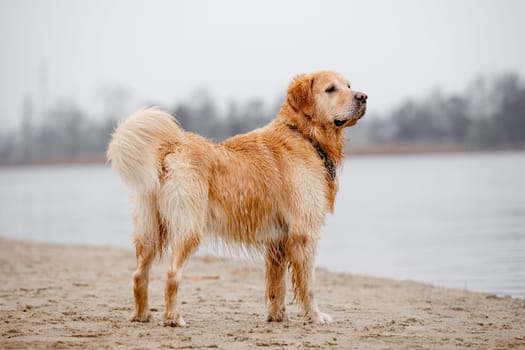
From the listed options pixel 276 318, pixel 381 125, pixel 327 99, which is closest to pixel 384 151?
pixel 381 125

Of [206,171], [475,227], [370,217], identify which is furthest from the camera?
[370,217]

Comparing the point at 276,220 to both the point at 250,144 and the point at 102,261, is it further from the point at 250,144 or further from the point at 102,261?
the point at 102,261

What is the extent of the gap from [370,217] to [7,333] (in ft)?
53.5

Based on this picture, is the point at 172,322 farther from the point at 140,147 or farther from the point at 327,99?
the point at 327,99

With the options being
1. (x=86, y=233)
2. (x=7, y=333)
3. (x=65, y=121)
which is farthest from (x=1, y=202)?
(x=65, y=121)

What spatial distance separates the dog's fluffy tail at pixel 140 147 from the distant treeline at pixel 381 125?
71.7 meters

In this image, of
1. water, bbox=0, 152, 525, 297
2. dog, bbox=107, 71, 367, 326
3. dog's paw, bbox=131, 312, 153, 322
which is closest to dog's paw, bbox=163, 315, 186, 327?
dog, bbox=107, 71, 367, 326

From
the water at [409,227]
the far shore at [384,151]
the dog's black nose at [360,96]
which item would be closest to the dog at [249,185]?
the dog's black nose at [360,96]

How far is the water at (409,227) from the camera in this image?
1136 cm

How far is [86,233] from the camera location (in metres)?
19.4

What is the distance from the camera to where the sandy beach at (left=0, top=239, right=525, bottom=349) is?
534 centimetres

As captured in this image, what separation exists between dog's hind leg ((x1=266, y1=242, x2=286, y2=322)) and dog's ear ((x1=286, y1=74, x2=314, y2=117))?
4.49ft

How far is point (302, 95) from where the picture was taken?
6.61 meters

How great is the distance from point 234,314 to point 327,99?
95.7 inches
